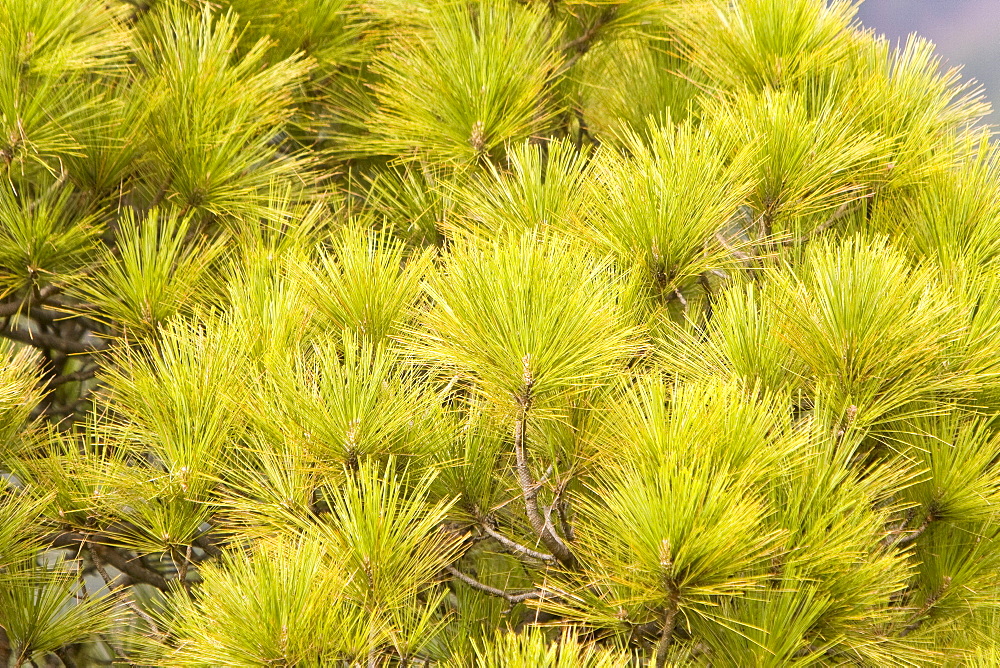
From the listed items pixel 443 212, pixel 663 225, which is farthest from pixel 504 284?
pixel 443 212

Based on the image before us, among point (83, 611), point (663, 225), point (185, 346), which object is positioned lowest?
point (83, 611)

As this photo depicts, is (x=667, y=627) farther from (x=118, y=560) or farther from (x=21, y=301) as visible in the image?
(x=21, y=301)

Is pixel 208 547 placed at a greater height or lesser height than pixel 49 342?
lesser

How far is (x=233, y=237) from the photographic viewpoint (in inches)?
50.9

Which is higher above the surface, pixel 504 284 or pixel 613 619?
pixel 504 284

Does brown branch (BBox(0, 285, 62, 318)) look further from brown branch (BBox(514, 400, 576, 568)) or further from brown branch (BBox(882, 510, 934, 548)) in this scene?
brown branch (BBox(882, 510, 934, 548))

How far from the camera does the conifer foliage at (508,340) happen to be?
0.86 metres

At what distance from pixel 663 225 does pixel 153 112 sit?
1.97 feet

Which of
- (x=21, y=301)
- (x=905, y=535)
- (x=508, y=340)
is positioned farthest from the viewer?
(x=21, y=301)

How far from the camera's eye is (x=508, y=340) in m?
0.85

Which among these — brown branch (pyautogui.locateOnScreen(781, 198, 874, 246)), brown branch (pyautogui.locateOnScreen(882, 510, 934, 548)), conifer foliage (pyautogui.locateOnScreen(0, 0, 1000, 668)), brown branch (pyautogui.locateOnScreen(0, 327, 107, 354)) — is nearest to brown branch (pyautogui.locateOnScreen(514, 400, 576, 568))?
conifer foliage (pyautogui.locateOnScreen(0, 0, 1000, 668))

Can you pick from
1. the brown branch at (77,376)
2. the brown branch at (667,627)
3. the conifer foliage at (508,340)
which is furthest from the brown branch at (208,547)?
the brown branch at (667,627)

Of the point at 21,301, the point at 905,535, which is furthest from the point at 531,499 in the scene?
the point at 21,301

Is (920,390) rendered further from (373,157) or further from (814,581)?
(373,157)
